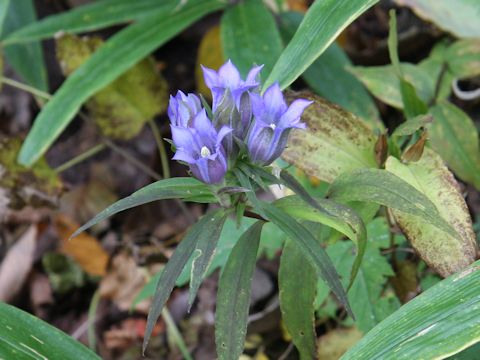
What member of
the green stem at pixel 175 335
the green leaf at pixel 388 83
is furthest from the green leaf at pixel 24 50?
the green leaf at pixel 388 83

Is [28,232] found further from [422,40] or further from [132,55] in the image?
[422,40]

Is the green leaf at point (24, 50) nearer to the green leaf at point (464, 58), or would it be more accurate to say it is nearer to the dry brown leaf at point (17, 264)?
the dry brown leaf at point (17, 264)

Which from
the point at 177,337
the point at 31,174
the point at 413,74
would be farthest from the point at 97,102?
the point at 413,74

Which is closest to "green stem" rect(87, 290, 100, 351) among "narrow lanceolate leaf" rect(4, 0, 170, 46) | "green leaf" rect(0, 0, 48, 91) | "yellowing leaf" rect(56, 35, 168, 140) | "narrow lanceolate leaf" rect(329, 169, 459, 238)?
"yellowing leaf" rect(56, 35, 168, 140)

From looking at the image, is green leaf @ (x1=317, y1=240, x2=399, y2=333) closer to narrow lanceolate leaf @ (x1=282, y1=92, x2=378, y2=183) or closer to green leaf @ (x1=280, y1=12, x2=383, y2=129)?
narrow lanceolate leaf @ (x1=282, y1=92, x2=378, y2=183)

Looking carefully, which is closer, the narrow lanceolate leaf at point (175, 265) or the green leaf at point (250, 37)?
the narrow lanceolate leaf at point (175, 265)

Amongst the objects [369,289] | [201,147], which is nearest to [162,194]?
[201,147]
